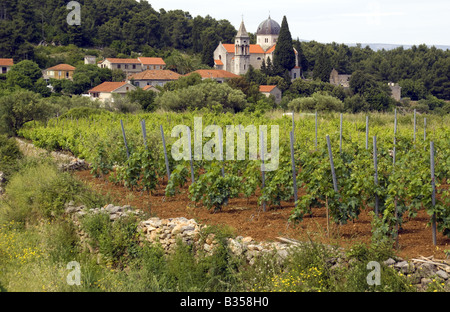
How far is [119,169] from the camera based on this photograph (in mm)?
10414

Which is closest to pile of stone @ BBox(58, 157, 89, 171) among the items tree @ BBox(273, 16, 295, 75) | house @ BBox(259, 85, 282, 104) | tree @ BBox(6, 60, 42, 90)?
house @ BBox(259, 85, 282, 104)

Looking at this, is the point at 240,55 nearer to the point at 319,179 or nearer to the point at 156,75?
the point at 156,75

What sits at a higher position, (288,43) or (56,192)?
(288,43)

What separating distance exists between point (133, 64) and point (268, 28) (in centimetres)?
2621

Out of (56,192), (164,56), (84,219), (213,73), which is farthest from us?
(164,56)

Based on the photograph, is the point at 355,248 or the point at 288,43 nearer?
the point at 355,248

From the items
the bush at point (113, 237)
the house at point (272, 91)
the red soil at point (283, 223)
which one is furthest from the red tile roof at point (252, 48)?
the bush at point (113, 237)

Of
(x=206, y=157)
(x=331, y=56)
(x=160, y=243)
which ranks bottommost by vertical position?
(x=160, y=243)

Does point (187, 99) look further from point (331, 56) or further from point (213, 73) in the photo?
A: point (331, 56)

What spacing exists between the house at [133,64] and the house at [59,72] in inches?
238

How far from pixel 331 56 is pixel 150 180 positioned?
268 ft

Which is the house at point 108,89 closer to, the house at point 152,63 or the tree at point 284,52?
the house at point 152,63

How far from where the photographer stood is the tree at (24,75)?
2461 inches

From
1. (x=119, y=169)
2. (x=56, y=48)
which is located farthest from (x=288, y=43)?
(x=119, y=169)
